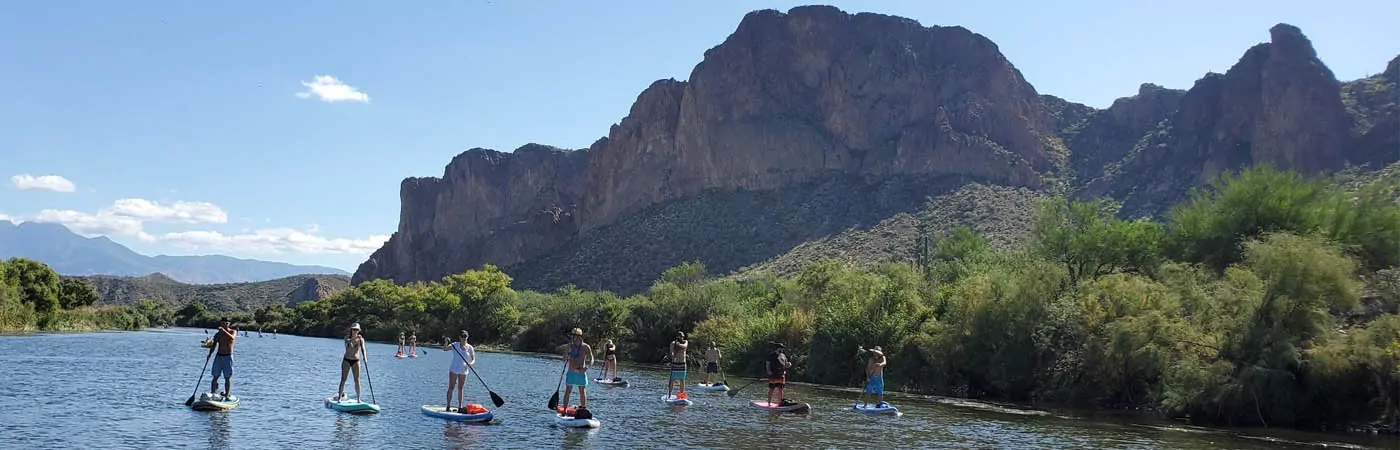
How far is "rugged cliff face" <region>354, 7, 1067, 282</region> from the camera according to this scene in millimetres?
151125

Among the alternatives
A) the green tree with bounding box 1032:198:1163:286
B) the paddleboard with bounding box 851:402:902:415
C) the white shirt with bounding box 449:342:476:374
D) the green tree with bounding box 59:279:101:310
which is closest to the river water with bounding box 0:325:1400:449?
the paddleboard with bounding box 851:402:902:415

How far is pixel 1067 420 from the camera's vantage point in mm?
33812

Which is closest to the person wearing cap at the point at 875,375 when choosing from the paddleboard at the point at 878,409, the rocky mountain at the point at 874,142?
the paddleboard at the point at 878,409

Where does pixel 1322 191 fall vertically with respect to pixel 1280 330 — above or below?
above

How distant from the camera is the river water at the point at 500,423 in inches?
919

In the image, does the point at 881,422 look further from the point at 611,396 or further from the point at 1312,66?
the point at 1312,66

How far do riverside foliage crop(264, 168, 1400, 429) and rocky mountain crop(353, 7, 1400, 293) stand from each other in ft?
177

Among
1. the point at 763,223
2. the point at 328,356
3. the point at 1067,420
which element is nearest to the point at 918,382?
the point at 1067,420

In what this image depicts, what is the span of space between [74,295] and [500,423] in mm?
105400

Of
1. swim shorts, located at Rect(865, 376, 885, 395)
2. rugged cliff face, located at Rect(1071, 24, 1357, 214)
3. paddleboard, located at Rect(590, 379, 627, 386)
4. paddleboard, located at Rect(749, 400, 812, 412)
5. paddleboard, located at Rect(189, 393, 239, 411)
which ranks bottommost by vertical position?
paddleboard, located at Rect(189, 393, 239, 411)

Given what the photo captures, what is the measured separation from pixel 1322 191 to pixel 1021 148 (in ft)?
345

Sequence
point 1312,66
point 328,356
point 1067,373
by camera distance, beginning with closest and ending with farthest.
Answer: point 1067,373
point 328,356
point 1312,66

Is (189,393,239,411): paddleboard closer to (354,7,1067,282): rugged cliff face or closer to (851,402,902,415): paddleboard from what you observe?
(851,402,902,415): paddleboard

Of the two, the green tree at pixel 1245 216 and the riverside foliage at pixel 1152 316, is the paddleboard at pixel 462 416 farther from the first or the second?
the green tree at pixel 1245 216
